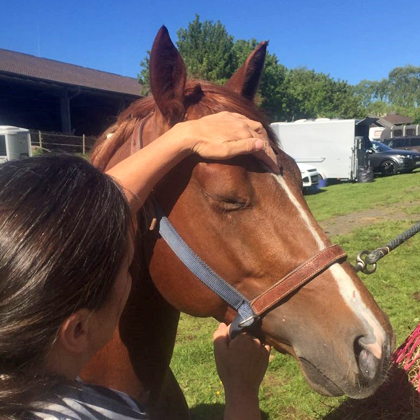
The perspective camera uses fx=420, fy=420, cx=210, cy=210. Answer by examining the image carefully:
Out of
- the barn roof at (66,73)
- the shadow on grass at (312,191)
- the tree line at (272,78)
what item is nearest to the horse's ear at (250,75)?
the tree line at (272,78)

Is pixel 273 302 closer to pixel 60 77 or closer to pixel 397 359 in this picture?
pixel 397 359

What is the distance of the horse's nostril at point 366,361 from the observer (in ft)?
4.58

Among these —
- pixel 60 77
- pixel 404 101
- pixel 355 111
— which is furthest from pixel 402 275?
pixel 404 101

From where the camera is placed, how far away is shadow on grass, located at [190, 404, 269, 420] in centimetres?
Answer: 342

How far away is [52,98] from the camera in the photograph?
2409 centimetres

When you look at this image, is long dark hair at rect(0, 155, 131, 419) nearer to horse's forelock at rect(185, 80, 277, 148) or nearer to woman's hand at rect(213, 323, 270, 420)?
horse's forelock at rect(185, 80, 277, 148)

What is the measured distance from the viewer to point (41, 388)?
36.9 inches

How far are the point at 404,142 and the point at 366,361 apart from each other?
28.9 m

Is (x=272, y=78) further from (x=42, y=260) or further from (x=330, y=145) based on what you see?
(x=42, y=260)

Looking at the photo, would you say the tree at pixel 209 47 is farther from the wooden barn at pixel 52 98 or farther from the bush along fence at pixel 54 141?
the bush along fence at pixel 54 141

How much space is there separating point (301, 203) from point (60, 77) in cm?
2616

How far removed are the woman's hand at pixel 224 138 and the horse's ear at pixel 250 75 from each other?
0.48m

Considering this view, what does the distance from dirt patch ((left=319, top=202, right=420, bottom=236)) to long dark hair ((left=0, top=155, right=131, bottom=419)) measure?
868 centimetres

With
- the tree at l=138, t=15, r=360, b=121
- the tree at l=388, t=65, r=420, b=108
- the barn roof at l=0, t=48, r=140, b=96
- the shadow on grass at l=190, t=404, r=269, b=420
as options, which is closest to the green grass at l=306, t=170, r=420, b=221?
the tree at l=138, t=15, r=360, b=121
